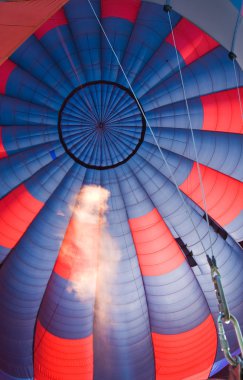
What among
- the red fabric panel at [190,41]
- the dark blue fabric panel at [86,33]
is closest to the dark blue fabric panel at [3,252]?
the dark blue fabric panel at [86,33]

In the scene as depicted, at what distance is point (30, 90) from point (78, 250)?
7.26ft

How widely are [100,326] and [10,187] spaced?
232cm

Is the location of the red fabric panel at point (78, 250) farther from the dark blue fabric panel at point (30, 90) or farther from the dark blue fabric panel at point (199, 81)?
the dark blue fabric panel at point (199, 81)

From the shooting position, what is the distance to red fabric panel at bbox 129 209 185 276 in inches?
205

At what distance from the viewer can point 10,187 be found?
5.07 meters

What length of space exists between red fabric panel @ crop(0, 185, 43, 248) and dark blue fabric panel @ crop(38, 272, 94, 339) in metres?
0.88

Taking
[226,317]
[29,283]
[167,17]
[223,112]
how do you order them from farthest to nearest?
1. [29,283]
2. [223,112]
3. [167,17]
4. [226,317]

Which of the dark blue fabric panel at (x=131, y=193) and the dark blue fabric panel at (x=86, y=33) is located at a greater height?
the dark blue fabric panel at (x=86, y=33)

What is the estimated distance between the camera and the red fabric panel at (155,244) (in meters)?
5.21

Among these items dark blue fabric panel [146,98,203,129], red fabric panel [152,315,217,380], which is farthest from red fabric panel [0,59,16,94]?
red fabric panel [152,315,217,380]

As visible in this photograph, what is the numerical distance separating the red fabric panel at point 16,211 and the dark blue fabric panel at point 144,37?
6.50ft

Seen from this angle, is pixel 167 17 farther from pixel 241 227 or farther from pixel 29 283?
pixel 29 283

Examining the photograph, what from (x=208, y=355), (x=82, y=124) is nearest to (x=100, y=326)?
(x=208, y=355)

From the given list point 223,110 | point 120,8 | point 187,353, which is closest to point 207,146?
point 223,110
